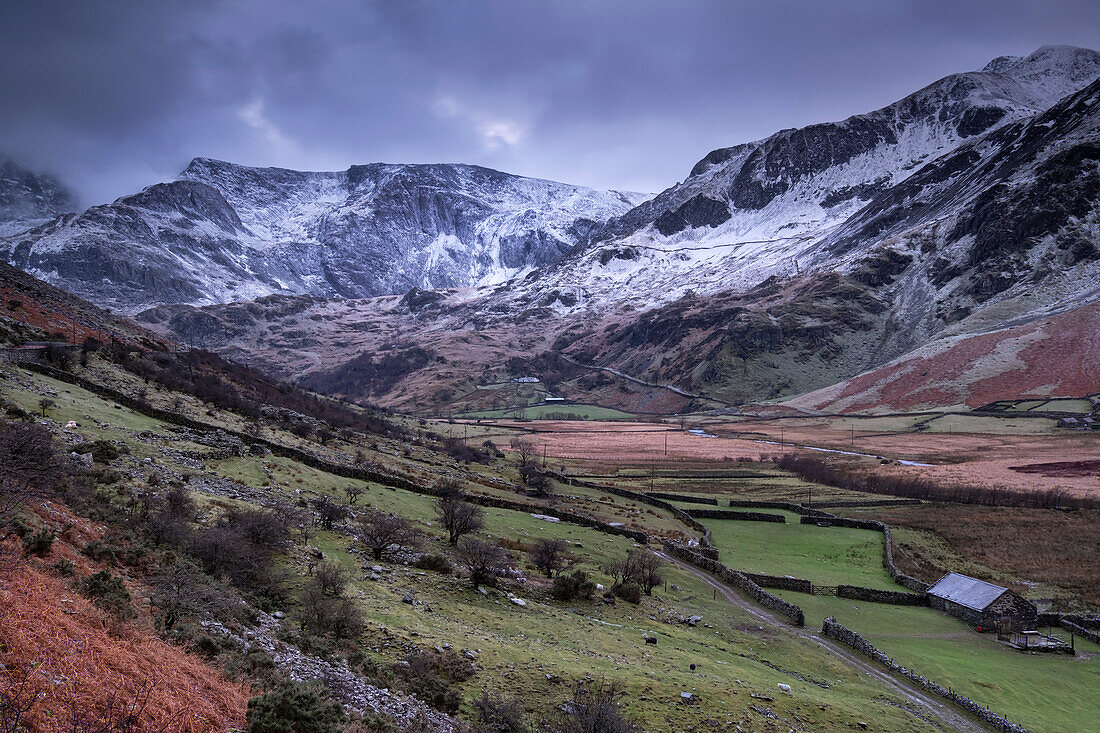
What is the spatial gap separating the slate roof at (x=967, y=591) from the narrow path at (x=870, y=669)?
11321mm

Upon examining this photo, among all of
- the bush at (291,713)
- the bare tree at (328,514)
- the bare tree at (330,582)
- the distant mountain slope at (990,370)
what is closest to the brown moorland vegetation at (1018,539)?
the bare tree at (328,514)

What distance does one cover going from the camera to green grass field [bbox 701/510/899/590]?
37750 mm

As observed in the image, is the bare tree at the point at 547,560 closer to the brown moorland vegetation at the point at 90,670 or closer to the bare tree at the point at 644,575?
the bare tree at the point at 644,575

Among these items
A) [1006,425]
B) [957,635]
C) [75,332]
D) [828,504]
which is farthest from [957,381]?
[75,332]

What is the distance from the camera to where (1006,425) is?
97000 mm

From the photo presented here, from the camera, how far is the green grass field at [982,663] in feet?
70.4

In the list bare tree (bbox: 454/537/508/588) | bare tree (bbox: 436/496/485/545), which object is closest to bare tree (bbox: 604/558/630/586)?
bare tree (bbox: 454/537/508/588)

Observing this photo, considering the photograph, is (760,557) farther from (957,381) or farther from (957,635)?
(957,381)

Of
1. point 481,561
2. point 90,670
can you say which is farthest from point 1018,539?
point 90,670

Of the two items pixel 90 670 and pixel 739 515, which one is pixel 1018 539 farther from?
pixel 90 670

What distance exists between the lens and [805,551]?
144 ft

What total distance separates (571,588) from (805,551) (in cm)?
2864

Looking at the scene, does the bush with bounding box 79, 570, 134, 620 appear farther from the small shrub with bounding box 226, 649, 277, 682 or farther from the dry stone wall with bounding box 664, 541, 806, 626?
the dry stone wall with bounding box 664, 541, 806, 626

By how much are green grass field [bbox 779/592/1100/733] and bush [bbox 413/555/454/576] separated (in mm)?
20175
